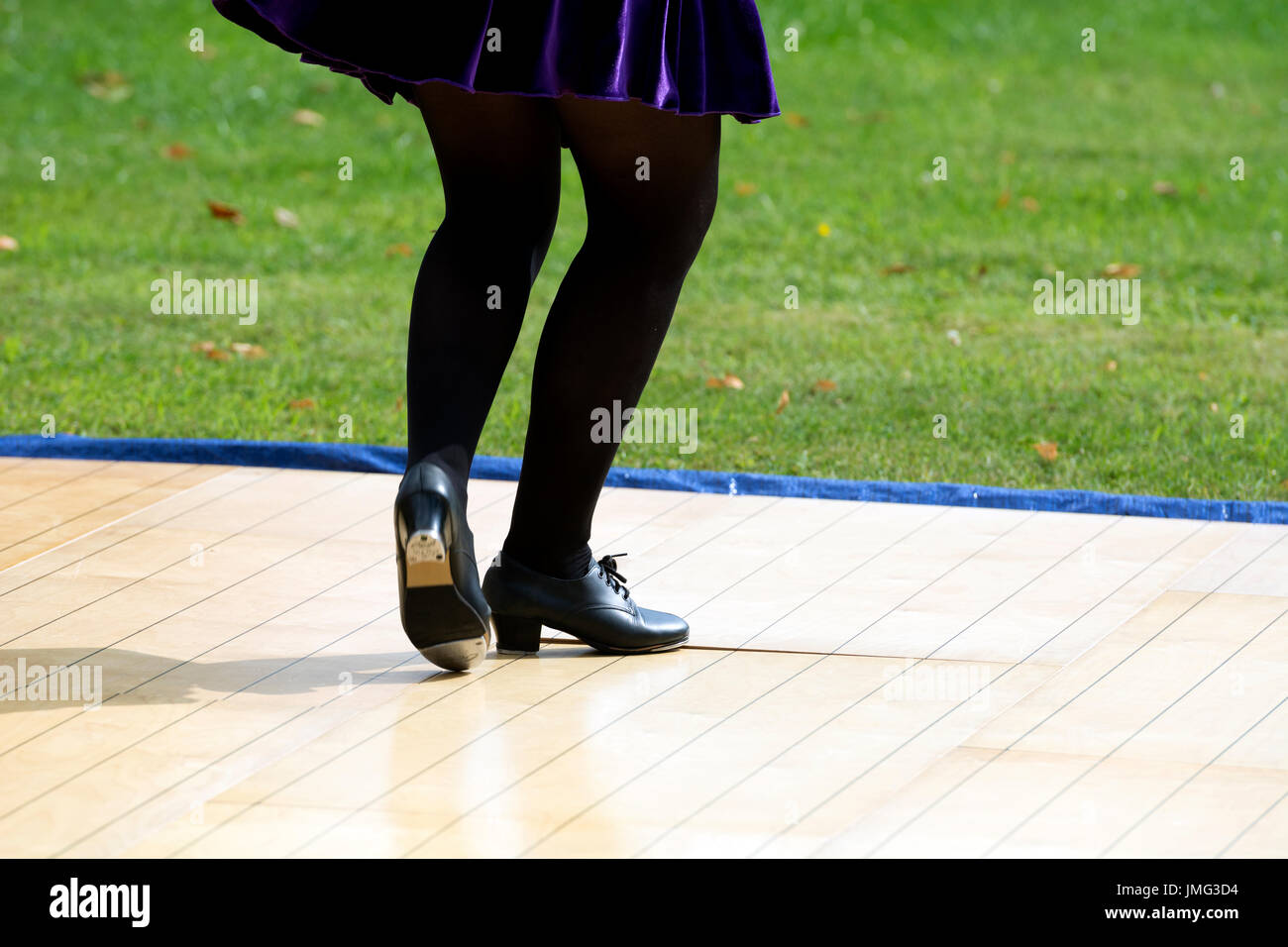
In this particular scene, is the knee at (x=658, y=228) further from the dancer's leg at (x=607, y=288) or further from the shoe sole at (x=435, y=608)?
the shoe sole at (x=435, y=608)

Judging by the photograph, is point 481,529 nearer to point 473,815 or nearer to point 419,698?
point 419,698

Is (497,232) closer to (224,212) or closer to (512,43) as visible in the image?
(512,43)

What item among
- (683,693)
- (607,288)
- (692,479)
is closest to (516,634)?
(683,693)

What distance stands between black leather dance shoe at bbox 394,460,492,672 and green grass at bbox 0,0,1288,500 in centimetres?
161

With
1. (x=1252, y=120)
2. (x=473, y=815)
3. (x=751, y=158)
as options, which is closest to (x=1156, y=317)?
(x=751, y=158)

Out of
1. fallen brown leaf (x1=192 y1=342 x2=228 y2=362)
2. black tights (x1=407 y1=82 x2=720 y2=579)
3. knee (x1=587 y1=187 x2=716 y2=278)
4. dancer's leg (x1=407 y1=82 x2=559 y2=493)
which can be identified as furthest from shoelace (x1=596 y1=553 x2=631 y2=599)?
fallen brown leaf (x1=192 y1=342 x2=228 y2=362)

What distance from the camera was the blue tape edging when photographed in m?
3.57

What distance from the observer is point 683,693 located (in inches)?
101

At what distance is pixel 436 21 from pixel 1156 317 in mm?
3595

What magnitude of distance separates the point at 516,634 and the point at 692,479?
1.12 metres

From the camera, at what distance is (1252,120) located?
321 inches

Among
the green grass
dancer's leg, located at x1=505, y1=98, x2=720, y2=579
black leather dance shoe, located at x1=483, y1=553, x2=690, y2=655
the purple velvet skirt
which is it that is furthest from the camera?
the green grass

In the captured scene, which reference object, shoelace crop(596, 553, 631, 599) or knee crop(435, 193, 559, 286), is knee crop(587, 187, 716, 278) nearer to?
knee crop(435, 193, 559, 286)

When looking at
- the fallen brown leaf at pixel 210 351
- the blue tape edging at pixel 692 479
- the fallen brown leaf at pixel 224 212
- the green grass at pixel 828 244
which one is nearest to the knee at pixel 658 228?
the blue tape edging at pixel 692 479
